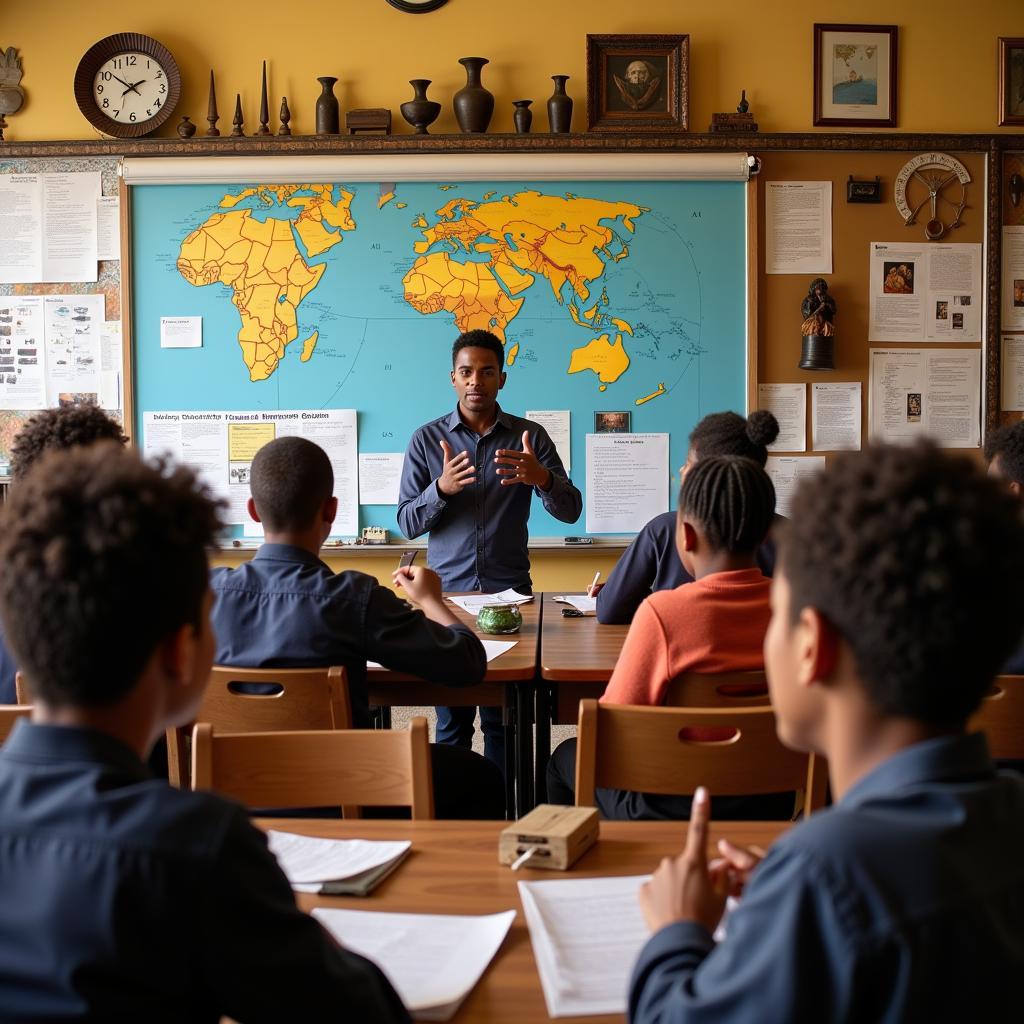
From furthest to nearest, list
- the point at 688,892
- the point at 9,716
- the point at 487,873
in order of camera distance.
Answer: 1. the point at 9,716
2. the point at 487,873
3. the point at 688,892

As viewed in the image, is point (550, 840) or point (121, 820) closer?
point (121, 820)

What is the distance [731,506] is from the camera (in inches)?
84.7

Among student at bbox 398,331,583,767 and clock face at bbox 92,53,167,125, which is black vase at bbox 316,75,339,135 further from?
student at bbox 398,331,583,767

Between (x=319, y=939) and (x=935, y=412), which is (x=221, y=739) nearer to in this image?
(x=319, y=939)

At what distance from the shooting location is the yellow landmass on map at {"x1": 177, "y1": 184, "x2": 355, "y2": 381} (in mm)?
4863

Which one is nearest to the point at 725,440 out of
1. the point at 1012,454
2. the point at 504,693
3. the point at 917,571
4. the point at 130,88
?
the point at 1012,454

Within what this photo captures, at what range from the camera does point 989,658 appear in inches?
33.2

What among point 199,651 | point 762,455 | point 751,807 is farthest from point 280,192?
point 199,651

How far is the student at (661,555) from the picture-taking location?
115 inches

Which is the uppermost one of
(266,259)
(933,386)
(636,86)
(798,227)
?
(636,86)

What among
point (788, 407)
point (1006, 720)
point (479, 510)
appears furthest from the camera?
point (788, 407)

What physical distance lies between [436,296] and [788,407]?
1.61 meters

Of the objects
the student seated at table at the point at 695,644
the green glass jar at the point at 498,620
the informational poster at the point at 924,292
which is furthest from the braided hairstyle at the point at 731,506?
the informational poster at the point at 924,292

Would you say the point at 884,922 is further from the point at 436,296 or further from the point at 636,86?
the point at 636,86
